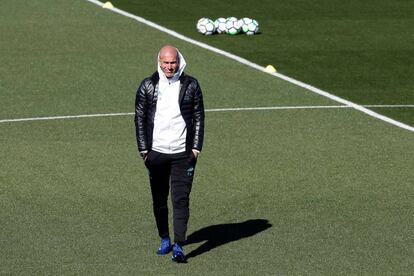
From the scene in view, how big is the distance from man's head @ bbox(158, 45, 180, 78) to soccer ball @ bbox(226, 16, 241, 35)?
18.2 m

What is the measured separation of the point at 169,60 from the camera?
13.8 m

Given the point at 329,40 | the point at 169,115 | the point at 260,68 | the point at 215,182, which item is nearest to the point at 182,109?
the point at 169,115

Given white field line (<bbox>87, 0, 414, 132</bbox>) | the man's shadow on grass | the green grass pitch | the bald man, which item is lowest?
the man's shadow on grass

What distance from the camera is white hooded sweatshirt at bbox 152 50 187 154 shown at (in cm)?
1398

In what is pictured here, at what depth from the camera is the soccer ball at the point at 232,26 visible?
32.0 metres

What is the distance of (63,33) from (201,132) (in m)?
18.3

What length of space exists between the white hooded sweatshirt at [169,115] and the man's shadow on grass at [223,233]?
4.70 feet

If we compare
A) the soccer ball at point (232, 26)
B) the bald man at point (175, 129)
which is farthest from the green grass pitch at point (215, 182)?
the soccer ball at point (232, 26)

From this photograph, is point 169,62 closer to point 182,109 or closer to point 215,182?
point 182,109

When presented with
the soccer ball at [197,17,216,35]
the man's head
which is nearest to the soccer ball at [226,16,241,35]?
the soccer ball at [197,17,216,35]

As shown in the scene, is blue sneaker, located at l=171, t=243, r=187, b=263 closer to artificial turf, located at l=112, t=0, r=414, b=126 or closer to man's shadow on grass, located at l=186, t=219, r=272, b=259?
man's shadow on grass, located at l=186, t=219, r=272, b=259

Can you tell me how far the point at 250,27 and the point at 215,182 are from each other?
14.1 m

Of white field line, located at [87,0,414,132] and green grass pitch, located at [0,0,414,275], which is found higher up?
white field line, located at [87,0,414,132]

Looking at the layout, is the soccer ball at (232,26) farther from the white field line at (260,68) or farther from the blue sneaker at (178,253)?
the blue sneaker at (178,253)
